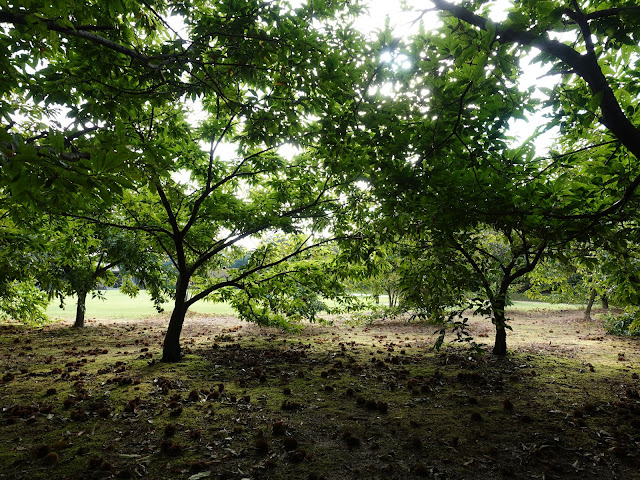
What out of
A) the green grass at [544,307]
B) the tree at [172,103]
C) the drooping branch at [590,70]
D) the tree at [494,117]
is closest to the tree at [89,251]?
the tree at [172,103]

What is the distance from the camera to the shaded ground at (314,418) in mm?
3365

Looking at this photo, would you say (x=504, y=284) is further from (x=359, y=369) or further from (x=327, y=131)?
(x=327, y=131)

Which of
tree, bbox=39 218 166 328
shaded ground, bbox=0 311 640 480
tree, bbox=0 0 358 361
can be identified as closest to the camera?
tree, bbox=0 0 358 361

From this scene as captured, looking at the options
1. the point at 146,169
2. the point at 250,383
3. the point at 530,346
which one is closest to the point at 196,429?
the point at 250,383

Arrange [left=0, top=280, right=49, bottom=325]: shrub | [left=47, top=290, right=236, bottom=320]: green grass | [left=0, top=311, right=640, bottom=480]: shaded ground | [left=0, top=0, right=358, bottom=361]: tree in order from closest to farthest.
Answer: [left=0, top=0, right=358, bottom=361]: tree < [left=0, top=311, right=640, bottom=480]: shaded ground < [left=0, top=280, right=49, bottom=325]: shrub < [left=47, top=290, right=236, bottom=320]: green grass

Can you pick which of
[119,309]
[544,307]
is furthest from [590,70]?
[544,307]

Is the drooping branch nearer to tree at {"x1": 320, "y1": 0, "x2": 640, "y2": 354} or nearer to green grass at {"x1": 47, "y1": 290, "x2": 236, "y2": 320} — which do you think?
tree at {"x1": 320, "y1": 0, "x2": 640, "y2": 354}

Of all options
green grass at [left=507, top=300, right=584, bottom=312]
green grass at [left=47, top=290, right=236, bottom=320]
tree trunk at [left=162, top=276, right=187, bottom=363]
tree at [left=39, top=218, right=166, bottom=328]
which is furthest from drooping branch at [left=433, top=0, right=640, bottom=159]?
green grass at [left=507, top=300, right=584, bottom=312]

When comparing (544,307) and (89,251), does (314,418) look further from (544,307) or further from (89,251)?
(544,307)

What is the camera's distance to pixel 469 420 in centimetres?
459

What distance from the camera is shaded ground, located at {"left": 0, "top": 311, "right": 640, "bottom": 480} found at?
11.0ft

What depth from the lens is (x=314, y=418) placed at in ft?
15.0

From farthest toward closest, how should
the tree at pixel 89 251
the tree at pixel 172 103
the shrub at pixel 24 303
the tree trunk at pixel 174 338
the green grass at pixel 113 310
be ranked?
1. the green grass at pixel 113 310
2. the shrub at pixel 24 303
3. the tree trunk at pixel 174 338
4. the tree at pixel 89 251
5. the tree at pixel 172 103

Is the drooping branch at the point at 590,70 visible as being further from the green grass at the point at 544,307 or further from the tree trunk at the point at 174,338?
the green grass at the point at 544,307
